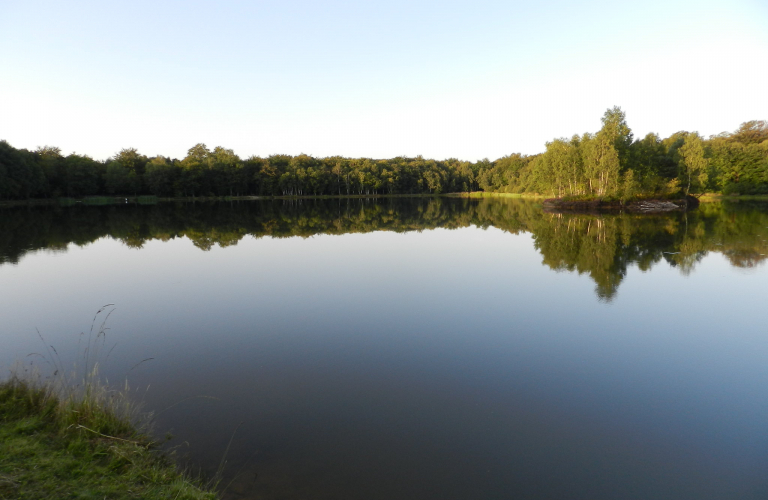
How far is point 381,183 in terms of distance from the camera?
338 feet

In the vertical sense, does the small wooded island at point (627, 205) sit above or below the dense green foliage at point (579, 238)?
above

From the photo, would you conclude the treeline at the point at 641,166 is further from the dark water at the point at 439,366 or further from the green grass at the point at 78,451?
the green grass at the point at 78,451

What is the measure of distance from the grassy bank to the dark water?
0.52 meters

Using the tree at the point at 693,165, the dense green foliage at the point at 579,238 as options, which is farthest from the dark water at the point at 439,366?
the tree at the point at 693,165

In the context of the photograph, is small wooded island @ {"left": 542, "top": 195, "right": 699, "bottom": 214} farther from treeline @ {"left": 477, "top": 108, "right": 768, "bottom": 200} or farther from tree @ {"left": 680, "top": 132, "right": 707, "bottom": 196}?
tree @ {"left": 680, "top": 132, "right": 707, "bottom": 196}

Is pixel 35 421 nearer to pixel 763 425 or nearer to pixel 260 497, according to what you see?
pixel 260 497

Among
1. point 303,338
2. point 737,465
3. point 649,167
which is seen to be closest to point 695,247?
point 737,465

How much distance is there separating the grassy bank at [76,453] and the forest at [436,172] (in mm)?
50483

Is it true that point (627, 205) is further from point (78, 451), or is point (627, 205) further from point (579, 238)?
point (78, 451)

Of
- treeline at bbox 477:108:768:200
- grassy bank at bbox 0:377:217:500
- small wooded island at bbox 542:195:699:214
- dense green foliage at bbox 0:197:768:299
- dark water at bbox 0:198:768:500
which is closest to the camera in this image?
grassy bank at bbox 0:377:217:500

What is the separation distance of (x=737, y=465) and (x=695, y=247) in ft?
59.6

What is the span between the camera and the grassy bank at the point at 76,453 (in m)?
3.71

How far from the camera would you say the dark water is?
454cm

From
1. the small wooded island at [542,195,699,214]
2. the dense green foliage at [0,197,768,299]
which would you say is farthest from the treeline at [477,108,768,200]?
the dense green foliage at [0,197,768,299]
